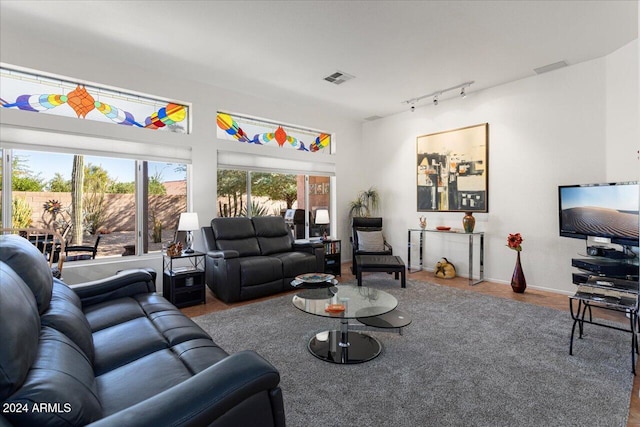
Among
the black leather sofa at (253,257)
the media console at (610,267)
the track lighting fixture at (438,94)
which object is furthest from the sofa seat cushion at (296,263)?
the media console at (610,267)

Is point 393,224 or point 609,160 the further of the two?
point 393,224

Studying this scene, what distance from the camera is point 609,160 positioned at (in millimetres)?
3869

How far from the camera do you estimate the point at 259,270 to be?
4.05 metres

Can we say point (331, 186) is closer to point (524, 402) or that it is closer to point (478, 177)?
point (478, 177)

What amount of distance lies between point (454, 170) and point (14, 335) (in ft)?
18.3

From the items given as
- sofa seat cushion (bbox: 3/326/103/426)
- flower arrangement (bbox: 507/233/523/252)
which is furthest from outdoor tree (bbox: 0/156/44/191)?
flower arrangement (bbox: 507/233/523/252)

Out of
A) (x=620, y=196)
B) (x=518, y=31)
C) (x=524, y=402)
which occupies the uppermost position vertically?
(x=518, y=31)

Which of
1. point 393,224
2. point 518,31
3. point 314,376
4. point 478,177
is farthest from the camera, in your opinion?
point 393,224

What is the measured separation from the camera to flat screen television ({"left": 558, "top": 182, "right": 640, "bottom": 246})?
3277 mm

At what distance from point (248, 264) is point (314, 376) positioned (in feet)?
6.72

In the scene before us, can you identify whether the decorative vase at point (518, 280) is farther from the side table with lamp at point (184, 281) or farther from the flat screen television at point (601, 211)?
the side table with lamp at point (184, 281)

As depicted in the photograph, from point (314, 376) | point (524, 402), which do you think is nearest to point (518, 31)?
point (524, 402)

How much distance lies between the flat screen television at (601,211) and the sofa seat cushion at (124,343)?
13.9 feet

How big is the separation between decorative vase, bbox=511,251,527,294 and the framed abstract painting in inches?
40.4
